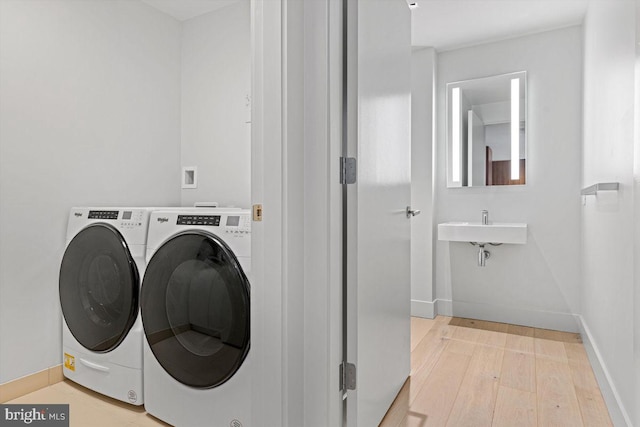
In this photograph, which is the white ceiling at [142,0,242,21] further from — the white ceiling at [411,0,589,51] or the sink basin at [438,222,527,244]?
the sink basin at [438,222,527,244]

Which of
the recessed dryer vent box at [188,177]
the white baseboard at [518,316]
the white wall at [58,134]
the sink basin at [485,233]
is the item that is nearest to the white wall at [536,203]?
the white baseboard at [518,316]

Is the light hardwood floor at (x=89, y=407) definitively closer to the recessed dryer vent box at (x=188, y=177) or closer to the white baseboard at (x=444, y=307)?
the recessed dryer vent box at (x=188, y=177)

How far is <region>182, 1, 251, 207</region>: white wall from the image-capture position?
262 cm

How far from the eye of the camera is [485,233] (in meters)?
2.84

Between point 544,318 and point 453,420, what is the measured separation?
172 cm

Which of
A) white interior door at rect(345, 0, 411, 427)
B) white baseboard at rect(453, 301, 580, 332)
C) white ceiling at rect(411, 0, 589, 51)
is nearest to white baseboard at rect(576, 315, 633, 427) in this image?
white baseboard at rect(453, 301, 580, 332)

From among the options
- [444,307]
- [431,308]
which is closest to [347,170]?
[431,308]

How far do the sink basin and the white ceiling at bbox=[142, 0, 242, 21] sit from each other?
2299 mm

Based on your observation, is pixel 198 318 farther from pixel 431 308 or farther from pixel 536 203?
pixel 536 203

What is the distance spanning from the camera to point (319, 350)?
1268 millimetres

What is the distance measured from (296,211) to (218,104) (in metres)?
1.78

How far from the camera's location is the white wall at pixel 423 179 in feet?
10.6

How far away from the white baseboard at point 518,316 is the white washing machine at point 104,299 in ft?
8.40

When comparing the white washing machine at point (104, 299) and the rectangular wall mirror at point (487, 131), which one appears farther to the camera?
the rectangular wall mirror at point (487, 131)
